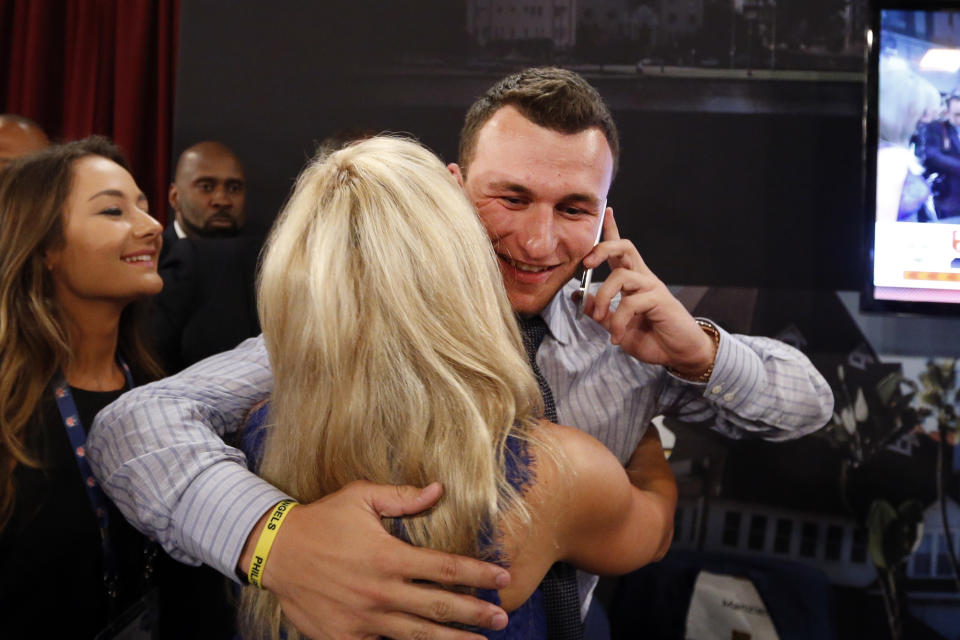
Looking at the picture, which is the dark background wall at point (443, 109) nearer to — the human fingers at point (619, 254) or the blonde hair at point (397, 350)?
the human fingers at point (619, 254)

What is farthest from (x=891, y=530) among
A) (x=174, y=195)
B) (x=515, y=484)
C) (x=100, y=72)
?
(x=100, y=72)

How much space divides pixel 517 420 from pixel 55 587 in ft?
3.97

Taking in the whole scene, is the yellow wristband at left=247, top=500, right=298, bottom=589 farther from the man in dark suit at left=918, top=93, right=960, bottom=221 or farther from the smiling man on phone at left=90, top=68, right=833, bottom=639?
the man in dark suit at left=918, top=93, right=960, bottom=221

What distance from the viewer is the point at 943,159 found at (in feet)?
7.27

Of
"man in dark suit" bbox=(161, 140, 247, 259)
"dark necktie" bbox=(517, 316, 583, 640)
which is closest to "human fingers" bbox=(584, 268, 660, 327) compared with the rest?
"dark necktie" bbox=(517, 316, 583, 640)

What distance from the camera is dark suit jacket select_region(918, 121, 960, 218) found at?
87.0 inches

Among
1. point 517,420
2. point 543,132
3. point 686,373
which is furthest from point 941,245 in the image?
point 517,420

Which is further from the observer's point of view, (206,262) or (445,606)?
(206,262)

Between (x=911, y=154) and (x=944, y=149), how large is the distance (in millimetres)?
Result: 103

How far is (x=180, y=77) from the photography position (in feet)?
7.44

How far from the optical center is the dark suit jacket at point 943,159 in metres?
2.21

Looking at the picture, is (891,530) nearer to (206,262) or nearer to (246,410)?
(246,410)

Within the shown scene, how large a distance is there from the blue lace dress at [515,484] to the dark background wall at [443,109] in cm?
A: 127

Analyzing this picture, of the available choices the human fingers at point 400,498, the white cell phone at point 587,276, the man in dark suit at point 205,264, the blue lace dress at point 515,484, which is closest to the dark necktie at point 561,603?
the blue lace dress at point 515,484
